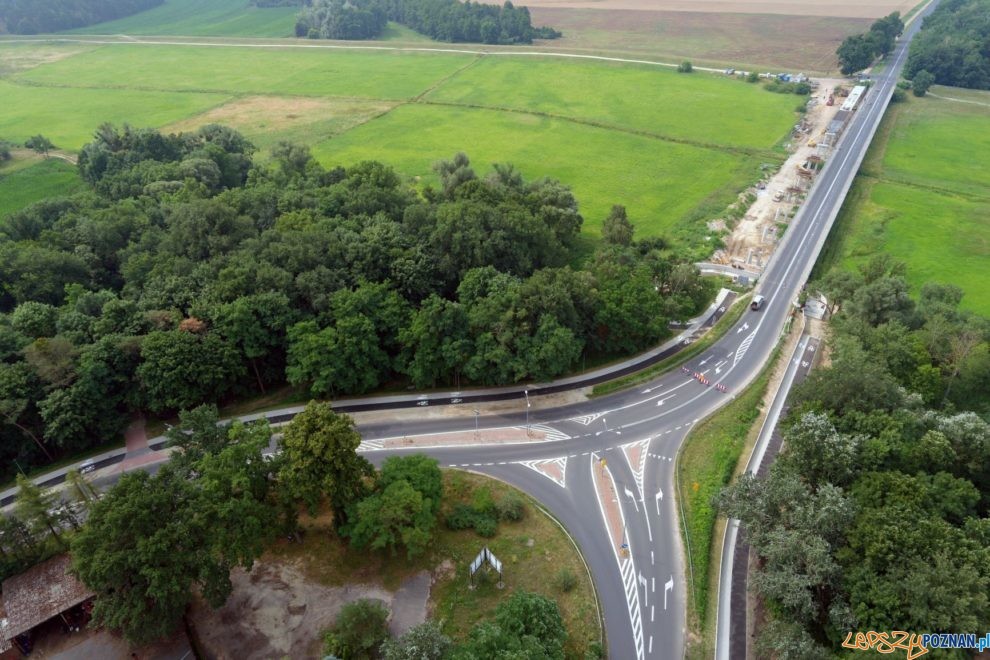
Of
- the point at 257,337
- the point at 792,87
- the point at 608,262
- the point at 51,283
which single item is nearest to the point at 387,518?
the point at 257,337

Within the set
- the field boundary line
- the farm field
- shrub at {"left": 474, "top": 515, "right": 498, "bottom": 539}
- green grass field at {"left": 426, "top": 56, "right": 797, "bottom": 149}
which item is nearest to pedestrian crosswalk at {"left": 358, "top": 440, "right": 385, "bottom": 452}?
shrub at {"left": 474, "top": 515, "right": 498, "bottom": 539}

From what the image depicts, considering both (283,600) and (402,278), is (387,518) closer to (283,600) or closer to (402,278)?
(283,600)

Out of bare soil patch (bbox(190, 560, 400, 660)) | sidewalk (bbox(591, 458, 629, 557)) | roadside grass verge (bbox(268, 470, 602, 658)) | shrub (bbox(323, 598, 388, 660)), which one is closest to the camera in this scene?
shrub (bbox(323, 598, 388, 660))

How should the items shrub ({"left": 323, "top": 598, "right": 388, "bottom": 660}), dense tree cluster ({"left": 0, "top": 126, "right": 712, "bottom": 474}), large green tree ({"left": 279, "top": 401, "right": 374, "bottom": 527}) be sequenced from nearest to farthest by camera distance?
A: 1. shrub ({"left": 323, "top": 598, "right": 388, "bottom": 660})
2. large green tree ({"left": 279, "top": 401, "right": 374, "bottom": 527})
3. dense tree cluster ({"left": 0, "top": 126, "right": 712, "bottom": 474})

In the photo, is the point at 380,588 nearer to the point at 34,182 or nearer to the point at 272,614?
the point at 272,614

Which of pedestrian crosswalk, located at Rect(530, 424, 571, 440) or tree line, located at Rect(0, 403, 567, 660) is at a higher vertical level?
tree line, located at Rect(0, 403, 567, 660)

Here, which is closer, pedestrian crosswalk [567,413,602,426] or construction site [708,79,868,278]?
pedestrian crosswalk [567,413,602,426]

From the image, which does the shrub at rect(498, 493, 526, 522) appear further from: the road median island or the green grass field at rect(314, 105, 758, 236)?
the green grass field at rect(314, 105, 758, 236)
